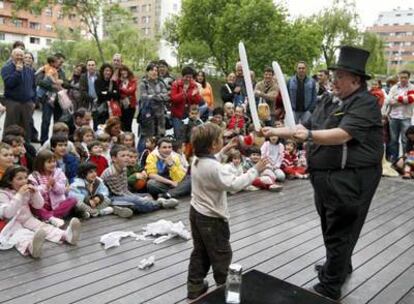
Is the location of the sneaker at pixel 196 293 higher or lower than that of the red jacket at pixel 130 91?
lower

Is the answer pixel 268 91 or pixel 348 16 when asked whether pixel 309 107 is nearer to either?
pixel 268 91

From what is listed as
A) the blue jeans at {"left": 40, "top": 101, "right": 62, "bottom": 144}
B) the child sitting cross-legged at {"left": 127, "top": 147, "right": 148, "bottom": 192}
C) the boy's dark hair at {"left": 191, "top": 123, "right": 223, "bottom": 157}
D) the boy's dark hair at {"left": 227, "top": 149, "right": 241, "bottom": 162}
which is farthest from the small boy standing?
the blue jeans at {"left": 40, "top": 101, "right": 62, "bottom": 144}

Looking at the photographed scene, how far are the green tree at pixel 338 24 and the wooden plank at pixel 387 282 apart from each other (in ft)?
105

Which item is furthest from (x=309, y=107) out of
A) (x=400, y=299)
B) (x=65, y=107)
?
(x=400, y=299)

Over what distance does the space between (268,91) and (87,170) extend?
4199 millimetres

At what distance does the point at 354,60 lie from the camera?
2.77 m

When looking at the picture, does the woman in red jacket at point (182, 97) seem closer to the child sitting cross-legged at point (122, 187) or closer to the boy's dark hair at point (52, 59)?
the child sitting cross-legged at point (122, 187)

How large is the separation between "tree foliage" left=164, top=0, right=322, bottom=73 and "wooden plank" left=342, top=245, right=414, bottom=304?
1618cm

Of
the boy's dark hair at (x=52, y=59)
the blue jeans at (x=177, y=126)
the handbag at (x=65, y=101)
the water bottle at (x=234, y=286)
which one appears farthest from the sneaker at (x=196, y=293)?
the boy's dark hair at (x=52, y=59)

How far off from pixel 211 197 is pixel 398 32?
347ft

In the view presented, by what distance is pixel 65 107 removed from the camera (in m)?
7.54

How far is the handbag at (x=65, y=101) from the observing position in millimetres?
7536

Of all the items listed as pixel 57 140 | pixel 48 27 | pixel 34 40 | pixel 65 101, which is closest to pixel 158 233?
pixel 57 140

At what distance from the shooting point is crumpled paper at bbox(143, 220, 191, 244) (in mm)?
4211
